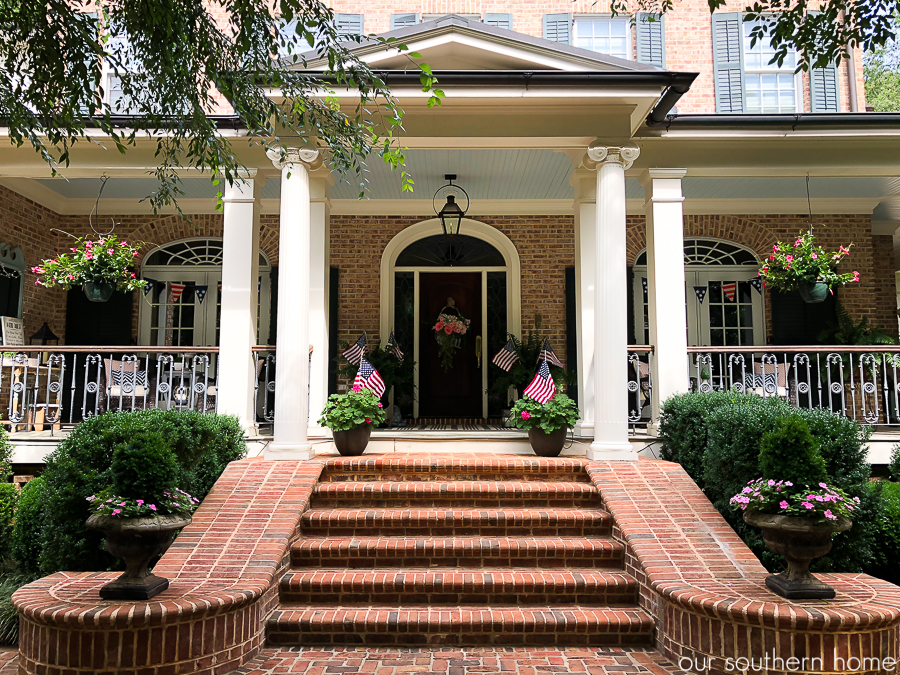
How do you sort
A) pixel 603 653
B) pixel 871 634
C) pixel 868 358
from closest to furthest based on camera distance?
pixel 871 634, pixel 603 653, pixel 868 358

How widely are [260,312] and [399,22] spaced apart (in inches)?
Result: 195

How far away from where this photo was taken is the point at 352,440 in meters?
6.44

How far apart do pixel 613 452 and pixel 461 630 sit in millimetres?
2605

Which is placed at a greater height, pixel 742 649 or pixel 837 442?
pixel 837 442

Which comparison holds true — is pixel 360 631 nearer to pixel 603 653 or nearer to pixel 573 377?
pixel 603 653

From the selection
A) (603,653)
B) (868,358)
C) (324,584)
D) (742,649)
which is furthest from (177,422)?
(868,358)

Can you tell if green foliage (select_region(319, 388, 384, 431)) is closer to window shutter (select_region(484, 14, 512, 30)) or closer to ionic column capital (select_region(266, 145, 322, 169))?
ionic column capital (select_region(266, 145, 322, 169))

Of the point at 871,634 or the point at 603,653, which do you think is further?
the point at 603,653

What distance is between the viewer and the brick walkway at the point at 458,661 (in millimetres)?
3826

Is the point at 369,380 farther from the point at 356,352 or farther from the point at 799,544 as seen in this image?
the point at 799,544

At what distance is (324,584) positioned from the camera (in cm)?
455

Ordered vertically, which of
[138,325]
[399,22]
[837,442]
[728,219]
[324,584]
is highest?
[399,22]

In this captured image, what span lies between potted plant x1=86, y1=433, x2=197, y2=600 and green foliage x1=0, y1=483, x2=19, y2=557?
7.22ft

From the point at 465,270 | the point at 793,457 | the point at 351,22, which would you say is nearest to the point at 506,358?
the point at 465,270
